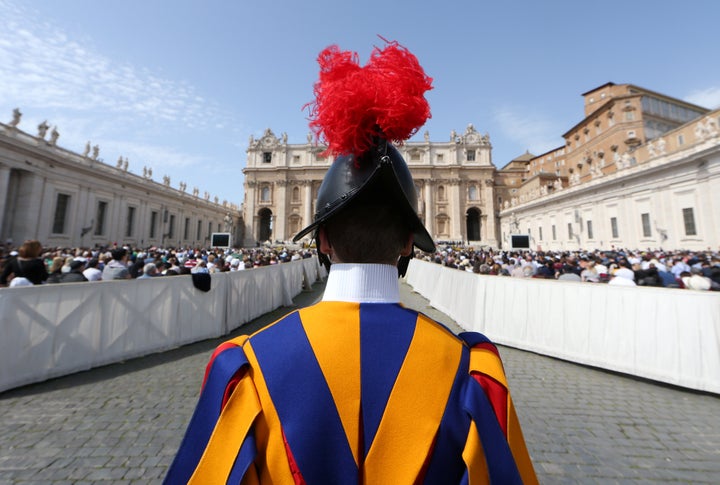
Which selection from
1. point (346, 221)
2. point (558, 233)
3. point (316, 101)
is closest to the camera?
point (346, 221)

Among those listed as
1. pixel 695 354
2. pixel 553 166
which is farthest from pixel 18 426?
pixel 553 166

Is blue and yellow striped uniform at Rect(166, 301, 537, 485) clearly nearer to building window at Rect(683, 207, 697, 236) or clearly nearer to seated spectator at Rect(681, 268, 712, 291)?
seated spectator at Rect(681, 268, 712, 291)

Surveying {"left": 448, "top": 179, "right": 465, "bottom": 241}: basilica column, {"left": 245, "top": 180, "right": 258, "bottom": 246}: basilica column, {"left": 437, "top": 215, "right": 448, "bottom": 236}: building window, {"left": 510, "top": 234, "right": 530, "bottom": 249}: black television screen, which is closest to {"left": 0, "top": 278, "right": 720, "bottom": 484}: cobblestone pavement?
{"left": 510, "top": 234, "right": 530, "bottom": 249}: black television screen

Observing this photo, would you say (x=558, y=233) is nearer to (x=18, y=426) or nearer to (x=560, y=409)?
(x=560, y=409)

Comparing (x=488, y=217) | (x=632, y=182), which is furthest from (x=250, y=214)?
(x=632, y=182)

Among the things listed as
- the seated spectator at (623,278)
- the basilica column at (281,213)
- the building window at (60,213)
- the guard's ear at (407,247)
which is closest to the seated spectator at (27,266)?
the guard's ear at (407,247)

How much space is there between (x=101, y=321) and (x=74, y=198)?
85.4ft

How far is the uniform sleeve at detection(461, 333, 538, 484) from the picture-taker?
Result: 838 mm

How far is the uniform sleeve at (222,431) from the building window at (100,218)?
32920mm

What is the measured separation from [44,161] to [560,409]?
31.0m

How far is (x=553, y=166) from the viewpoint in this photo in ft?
175

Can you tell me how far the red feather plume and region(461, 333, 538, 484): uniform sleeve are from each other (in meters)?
0.82

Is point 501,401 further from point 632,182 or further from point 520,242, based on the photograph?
point 632,182

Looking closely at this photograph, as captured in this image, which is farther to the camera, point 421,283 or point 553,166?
point 553,166
